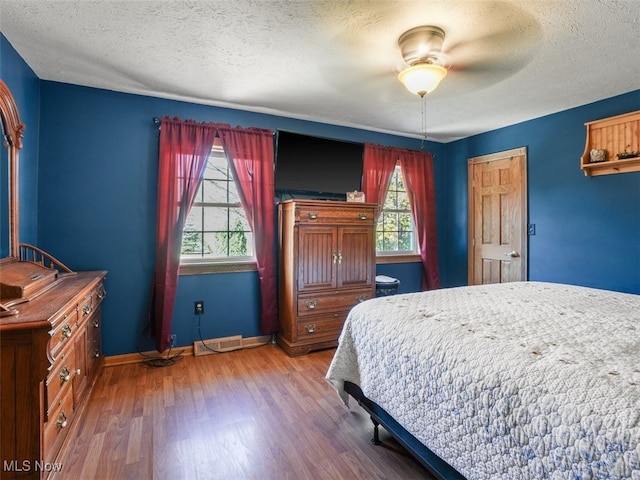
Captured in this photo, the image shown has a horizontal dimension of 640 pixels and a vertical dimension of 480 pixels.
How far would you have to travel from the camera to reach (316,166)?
3656 mm

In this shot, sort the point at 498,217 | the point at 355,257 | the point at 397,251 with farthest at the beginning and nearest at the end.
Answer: the point at 397,251 < the point at 498,217 < the point at 355,257

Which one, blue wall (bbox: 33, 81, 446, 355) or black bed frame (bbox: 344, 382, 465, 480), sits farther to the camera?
blue wall (bbox: 33, 81, 446, 355)

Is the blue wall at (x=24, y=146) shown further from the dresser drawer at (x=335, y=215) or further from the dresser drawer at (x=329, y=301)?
the dresser drawer at (x=329, y=301)

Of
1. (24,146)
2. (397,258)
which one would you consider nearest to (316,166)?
(397,258)

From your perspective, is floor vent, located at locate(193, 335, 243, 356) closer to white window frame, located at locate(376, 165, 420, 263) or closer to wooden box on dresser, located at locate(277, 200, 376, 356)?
wooden box on dresser, located at locate(277, 200, 376, 356)

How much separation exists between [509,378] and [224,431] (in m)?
1.64

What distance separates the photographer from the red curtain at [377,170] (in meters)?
4.02

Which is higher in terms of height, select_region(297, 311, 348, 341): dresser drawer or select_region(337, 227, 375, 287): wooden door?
select_region(337, 227, 375, 287): wooden door

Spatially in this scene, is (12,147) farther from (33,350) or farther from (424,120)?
(424,120)

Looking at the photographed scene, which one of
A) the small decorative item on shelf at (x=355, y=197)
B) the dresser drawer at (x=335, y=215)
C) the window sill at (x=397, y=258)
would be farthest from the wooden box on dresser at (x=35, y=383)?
the window sill at (x=397, y=258)

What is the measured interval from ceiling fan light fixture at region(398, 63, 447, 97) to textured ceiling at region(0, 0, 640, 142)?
0.66ft

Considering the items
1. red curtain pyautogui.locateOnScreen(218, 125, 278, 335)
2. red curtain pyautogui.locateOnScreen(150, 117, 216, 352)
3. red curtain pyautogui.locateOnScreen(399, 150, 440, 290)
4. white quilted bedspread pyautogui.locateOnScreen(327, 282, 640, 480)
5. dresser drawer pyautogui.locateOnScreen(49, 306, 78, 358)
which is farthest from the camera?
red curtain pyautogui.locateOnScreen(399, 150, 440, 290)

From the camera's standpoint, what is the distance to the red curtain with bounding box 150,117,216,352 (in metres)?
2.99

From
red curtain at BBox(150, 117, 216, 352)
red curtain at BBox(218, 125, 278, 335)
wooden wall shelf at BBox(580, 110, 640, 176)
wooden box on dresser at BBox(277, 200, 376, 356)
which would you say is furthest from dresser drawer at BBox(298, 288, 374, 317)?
wooden wall shelf at BBox(580, 110, 640, 176)
